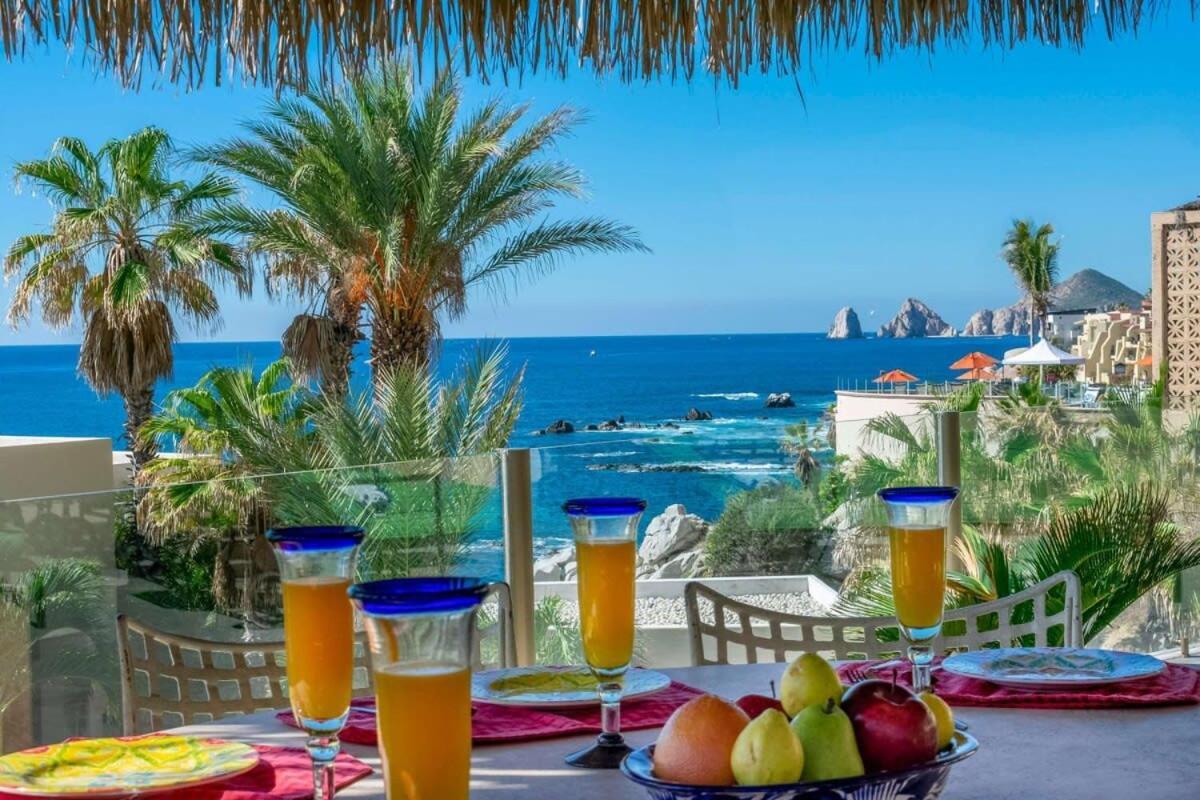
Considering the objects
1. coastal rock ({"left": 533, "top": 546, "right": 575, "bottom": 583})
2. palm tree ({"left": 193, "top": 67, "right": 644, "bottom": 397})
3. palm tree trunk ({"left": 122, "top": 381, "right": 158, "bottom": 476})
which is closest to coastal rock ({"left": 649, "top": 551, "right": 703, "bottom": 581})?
coastal rock ({"left": 533, "top": 546, "right": 575, "bottom": 583})

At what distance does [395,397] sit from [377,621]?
322 inches

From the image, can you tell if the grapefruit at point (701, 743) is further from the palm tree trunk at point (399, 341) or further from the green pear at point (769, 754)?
the palm tree trunk at point (399, 341)

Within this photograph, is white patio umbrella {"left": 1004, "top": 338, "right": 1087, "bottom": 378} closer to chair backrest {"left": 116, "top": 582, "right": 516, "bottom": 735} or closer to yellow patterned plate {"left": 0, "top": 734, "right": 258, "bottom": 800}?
chair backrest {"left": 116, "top": 582, "right": 516, "bottom": 735}

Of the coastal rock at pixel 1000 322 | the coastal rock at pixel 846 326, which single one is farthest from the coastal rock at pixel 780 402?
the coastal rock at pixel 1000 322

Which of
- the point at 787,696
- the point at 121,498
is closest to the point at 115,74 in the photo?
the point at 121,498

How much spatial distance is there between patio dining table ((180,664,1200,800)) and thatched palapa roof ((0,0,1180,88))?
1.39 m

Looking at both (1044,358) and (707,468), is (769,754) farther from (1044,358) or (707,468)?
(1044,358)

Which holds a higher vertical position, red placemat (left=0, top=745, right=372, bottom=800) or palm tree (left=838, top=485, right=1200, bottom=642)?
red placemat (left=0, top=745, right=372, bottom=800)

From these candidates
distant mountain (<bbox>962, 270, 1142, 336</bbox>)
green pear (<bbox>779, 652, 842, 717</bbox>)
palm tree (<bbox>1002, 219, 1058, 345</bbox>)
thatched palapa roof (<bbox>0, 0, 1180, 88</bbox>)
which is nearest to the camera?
green pear (<bbox>779, 652, 842, 717</bbox>)

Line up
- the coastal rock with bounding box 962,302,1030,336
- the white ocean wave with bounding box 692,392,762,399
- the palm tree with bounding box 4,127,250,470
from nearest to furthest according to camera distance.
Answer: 1. the palm tree with bounding box 4,127,250,470
2. the white ocean wave with bounding box 692,392,762,399
3. the coastal rock with bounding box 962,302,1030,336

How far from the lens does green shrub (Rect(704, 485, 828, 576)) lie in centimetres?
422

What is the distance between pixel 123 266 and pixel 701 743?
53.4 ft

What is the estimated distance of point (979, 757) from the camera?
149 centimetres

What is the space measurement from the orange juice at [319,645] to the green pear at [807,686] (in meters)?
0.41
